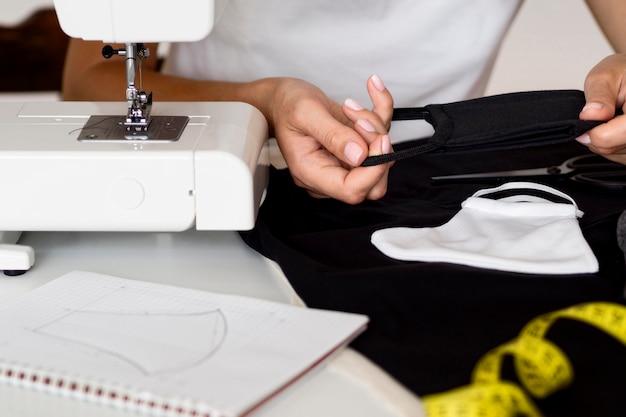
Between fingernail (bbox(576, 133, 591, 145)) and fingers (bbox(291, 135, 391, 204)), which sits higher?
fingernail (bbox(576, 133, 591, 145))

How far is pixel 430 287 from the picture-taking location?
114 centimetres

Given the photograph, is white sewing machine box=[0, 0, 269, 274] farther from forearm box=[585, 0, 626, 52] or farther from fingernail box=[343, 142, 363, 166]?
forearm box=[585, 0, 626, 52]

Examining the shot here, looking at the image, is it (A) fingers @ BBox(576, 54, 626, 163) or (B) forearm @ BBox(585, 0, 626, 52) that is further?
(B) forearm @ BBox(585, 0, 626, 52)

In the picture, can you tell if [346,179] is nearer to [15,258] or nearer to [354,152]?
[354,152]

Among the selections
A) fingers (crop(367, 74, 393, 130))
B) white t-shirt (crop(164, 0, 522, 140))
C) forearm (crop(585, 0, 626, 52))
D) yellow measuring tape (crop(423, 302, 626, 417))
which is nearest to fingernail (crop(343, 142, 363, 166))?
fingers (crop(367, 74, 393, 130))

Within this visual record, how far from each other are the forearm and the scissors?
1.93 ft

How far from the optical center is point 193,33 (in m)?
1.29

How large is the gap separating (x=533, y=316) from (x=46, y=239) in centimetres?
77

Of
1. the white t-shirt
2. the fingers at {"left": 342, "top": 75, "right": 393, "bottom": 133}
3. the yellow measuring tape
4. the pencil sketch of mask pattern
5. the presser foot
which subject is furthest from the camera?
the white t-shirt

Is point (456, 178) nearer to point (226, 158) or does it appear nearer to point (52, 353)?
point (226, 158)

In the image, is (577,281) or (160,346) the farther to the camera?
(577,281)

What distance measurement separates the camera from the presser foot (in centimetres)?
130

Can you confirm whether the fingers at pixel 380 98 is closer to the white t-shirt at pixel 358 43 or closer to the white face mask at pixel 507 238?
the white face mask at pixel 507 238

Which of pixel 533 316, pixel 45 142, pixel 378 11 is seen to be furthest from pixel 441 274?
pixel 378 11
